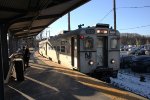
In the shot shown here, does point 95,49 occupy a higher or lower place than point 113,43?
lower

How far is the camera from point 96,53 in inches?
650

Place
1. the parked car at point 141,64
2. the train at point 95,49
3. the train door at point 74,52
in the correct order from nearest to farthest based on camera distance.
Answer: the train at point 95,49 → the train door at point 74,52 → the parked car at point 141,64

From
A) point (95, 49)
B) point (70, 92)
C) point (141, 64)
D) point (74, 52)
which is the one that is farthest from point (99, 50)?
point (141, 64)

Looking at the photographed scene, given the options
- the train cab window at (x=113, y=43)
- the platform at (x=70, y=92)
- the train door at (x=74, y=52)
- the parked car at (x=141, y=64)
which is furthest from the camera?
the parked car at (x=141, y=64)

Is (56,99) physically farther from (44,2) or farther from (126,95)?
(44,2)

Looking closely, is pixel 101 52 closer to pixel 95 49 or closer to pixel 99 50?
pixel 99 50

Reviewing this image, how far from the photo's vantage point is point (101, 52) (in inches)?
669

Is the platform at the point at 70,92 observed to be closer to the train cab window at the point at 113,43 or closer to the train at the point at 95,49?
the train at the point at 95,49

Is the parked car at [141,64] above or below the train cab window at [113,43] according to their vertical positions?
below

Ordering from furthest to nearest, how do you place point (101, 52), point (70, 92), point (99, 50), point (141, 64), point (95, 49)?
1. point (141, 64)
2. point (101, 52)
3. point (99, 50)
4. point (95, 49)
5. point (70, 92)

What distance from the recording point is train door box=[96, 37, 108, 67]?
55.1 feet

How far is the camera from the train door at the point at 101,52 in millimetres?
16802

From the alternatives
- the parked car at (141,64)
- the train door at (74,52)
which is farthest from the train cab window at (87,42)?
the parked car at (141,64)

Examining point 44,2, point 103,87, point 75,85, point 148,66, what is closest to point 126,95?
point 103,87
